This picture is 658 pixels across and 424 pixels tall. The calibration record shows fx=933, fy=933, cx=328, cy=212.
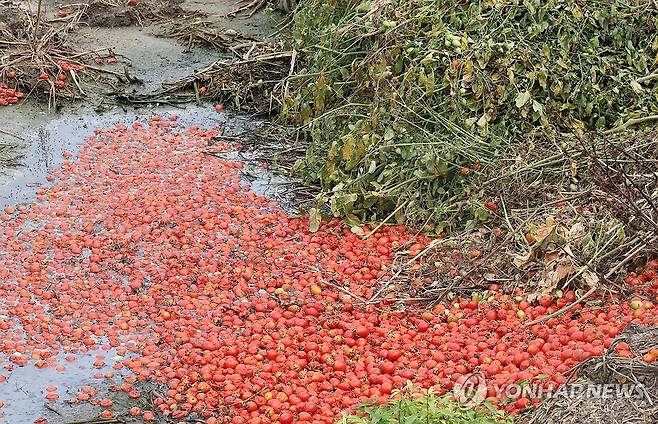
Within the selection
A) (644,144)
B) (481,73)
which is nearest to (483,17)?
(481,73)

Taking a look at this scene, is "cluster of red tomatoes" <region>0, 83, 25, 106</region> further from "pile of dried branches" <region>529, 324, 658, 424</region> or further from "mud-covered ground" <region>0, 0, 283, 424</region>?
"pile of dried branches" <region>529, 324, 658, 424</region>

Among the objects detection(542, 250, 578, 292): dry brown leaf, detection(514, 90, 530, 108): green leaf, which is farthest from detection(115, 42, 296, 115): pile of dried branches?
detection(542, 250, 578, 292): dry brown leaf

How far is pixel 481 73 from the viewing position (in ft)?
19.4

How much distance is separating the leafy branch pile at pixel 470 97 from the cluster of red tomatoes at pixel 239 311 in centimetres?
37

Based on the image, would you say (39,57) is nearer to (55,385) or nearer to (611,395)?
(55,385)

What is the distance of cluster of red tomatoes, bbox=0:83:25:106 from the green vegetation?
5.10 m

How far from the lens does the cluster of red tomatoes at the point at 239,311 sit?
4273 mm

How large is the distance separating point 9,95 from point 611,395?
233 inches

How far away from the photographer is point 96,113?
7.74m

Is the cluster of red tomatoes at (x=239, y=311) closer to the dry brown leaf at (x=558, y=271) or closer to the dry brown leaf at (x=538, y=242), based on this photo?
the dry brown leaf at (x=558, y=271)

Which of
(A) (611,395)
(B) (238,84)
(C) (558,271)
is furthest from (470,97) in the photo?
(A) (611,395)

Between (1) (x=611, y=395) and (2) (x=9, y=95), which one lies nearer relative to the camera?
(1) (x=611, y=395)

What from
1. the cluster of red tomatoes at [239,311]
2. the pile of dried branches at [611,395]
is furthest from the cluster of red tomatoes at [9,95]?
the pile of dried branches at [611,395]

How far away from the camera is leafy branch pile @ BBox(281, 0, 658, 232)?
571 cm
